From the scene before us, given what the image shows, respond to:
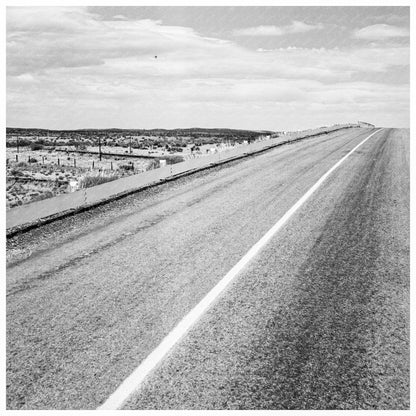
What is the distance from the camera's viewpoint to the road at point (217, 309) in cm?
356

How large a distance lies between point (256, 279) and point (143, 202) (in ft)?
18.8

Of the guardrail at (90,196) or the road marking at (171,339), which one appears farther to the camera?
the guardrail at (90,196)

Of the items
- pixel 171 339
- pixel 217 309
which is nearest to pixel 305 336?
pixel 217 309

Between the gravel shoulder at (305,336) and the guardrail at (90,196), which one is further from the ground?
the guardrail at (90,196)

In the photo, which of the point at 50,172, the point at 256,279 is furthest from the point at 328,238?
the point at 50,172

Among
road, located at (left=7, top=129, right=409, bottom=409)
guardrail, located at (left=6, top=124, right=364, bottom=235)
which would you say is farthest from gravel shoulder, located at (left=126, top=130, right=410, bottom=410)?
guardrail, located at (left=6, top=124, right=364, bottom=235)

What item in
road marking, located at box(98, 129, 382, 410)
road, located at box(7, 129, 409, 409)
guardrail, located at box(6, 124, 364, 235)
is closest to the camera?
road marking, located at box(98, 129, 382, 410)

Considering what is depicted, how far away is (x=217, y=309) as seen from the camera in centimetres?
488

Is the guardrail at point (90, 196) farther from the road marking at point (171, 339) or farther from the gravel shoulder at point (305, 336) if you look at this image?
the gravel shoulder at point (305, 336)

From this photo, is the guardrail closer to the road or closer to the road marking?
the road

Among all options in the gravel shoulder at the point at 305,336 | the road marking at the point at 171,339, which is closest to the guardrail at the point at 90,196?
the road marking at the point at 171,339

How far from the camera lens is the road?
356 cm

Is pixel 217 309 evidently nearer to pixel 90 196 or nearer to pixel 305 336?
pixel 305 336
